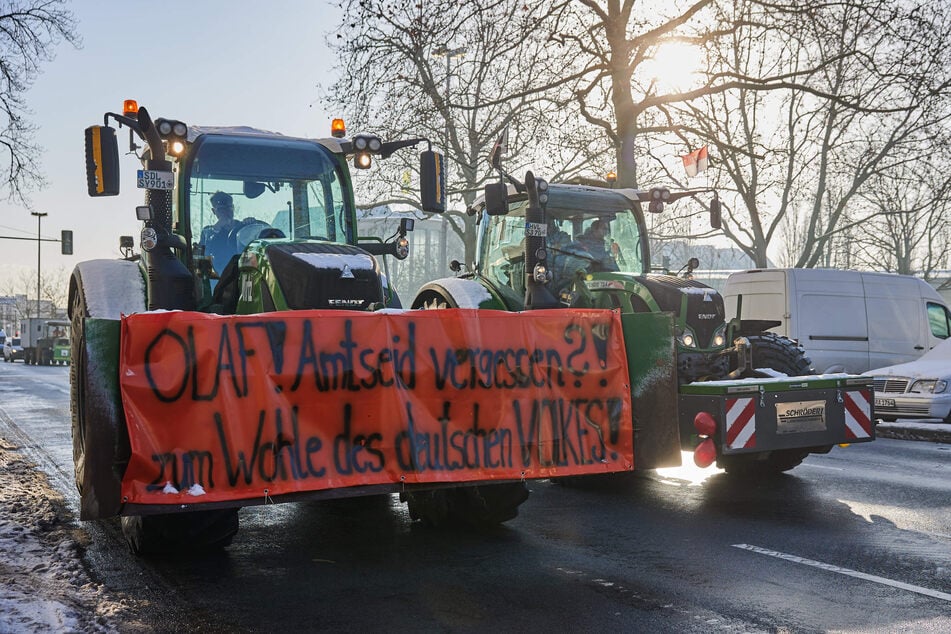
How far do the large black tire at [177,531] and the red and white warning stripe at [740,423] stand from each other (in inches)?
135

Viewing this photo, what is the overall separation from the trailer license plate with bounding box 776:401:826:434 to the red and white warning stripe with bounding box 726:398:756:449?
28 centimetres

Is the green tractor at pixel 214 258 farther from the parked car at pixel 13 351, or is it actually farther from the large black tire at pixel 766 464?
the parked car at pixel 13 351

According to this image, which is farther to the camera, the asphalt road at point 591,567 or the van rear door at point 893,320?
the van rear door at point 893,320

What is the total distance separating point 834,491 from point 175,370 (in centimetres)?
587

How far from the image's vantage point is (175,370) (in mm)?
5258

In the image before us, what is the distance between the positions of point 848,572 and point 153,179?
18.0 feet

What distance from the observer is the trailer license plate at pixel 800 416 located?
702cm

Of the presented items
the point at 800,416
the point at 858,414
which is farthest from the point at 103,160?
the point at 858,414

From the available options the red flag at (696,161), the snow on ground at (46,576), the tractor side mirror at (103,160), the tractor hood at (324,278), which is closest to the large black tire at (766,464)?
the tractor hood at (324,278)

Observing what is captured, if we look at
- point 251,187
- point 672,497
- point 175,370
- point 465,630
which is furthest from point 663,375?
point 251,187

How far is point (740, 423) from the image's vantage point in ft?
22.2

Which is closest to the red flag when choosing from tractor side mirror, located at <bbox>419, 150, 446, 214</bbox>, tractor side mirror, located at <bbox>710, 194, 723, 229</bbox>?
tractor side mirror, located at <bbox>710, 194, 723, 229</bbox>

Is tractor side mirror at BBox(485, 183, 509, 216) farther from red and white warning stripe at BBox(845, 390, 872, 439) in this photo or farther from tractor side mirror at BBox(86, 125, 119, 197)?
red and white warning stripe at BBox(845, 390, 872, 439)

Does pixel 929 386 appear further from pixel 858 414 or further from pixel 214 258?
pixel 214 258
